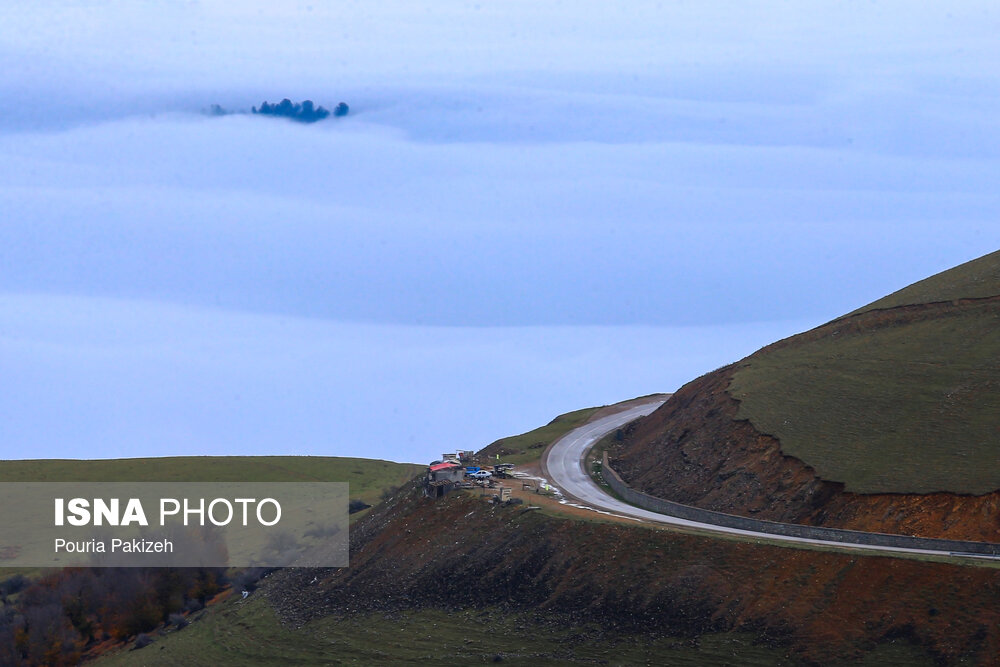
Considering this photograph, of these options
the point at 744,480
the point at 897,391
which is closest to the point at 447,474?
the point at 744,480

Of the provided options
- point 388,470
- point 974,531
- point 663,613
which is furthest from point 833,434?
point 388,470

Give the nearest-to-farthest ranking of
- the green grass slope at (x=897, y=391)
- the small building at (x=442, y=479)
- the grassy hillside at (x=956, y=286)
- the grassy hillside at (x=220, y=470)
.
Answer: the green grass slope at (x=897, y=391) → the small building at (x=442, y=479) → the grassy hillside at (x=956, y=286) → the grassy hillside at (x=220, y=470)

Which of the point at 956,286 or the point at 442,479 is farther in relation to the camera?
the point at 956,286

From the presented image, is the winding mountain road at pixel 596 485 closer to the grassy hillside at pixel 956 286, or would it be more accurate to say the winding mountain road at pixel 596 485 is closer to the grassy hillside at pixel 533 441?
the grassy hillside at pixel 533 441

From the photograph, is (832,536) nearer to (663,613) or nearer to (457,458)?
(663,613)

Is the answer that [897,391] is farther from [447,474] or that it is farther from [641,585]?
[447,474]

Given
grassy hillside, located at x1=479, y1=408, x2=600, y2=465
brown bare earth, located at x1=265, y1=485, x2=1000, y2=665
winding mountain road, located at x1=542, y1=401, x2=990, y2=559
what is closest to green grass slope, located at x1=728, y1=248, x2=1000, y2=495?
winding mountain road, located at x1=542, y1=401, x2=990, y2=559

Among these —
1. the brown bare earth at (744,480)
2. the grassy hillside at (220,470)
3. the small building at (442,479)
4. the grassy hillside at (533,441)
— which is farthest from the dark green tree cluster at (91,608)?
the grassy hillside at (220,470)
